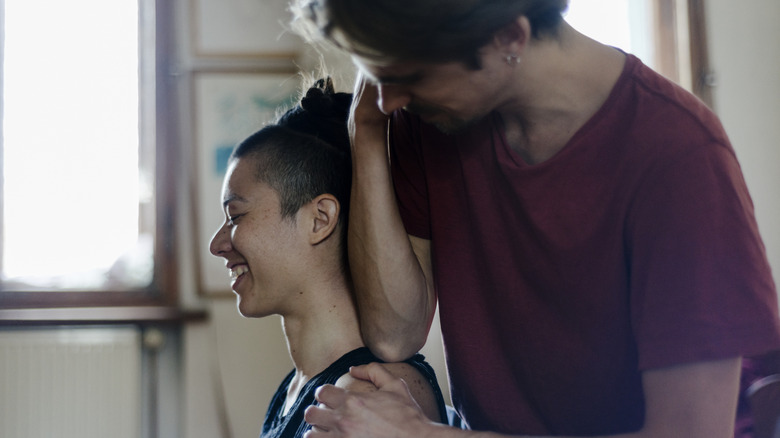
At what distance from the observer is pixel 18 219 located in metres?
3.07

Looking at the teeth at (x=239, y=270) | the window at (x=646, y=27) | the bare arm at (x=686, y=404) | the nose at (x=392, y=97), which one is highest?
the window at (x=646, y=27)

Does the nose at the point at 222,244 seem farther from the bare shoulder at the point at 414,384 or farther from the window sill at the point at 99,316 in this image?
the window sill at the point at 99,316

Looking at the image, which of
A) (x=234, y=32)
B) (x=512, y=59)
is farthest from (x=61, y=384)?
(x=512, y=59)

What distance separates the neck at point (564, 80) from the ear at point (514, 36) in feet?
0.13

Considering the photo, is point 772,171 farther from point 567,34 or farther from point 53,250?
point 53,250

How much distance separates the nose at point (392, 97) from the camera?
37.3 inches

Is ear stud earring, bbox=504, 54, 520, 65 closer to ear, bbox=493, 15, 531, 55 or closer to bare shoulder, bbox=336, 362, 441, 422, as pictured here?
ear, bbox=493, 15, 531, 55

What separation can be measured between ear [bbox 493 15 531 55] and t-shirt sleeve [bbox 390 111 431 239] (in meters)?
0.34

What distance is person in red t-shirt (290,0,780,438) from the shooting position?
838 millimetres

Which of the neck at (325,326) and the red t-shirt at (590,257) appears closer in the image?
the red t-shirt at (590,257)

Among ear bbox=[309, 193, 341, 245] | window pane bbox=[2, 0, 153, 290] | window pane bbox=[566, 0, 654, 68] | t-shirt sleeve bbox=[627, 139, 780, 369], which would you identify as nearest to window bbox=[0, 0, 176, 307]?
window pane bbox=[2, 0, 153, 290]

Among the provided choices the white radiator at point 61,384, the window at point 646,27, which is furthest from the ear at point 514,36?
the white radiator at point 61,384

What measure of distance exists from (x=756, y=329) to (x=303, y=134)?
86 cm

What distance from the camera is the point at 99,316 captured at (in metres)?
2.86
